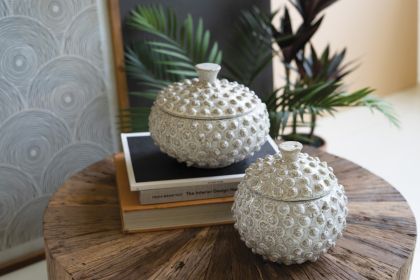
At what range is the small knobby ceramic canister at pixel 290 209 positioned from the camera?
2.78 ft

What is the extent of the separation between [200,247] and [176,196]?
10 cm

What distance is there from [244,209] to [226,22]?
3.29 feet

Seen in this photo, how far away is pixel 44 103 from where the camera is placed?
1524mm

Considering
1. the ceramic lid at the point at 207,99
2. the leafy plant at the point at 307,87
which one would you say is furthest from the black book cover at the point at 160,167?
the leafy plant at the point at 307,87

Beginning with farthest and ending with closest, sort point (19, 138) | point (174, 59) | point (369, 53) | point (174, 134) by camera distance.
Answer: point (369, 53) < point (174, 59) < point (19, 138) < point (174, 134)

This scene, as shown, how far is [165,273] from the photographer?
0.91 m

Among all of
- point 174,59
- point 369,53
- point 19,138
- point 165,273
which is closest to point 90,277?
point 165,273

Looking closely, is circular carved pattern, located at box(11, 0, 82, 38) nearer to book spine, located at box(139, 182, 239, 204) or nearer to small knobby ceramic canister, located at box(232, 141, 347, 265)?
book spine, located at box(139, 182, 239, 204)

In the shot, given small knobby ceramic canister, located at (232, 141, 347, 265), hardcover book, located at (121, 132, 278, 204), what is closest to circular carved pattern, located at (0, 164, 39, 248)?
hardcover book, located at (121, 132, 278, 204)

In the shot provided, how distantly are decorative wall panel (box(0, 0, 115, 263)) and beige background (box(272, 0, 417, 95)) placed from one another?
779mm

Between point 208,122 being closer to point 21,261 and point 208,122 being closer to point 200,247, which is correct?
point 200,247

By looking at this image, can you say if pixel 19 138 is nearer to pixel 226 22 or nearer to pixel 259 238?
pixel 226 22

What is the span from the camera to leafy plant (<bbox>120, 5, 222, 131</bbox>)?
1.58 meters

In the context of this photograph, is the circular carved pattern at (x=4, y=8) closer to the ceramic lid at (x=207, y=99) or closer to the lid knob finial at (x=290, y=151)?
the ceramic lid at (x=207, y=99)
